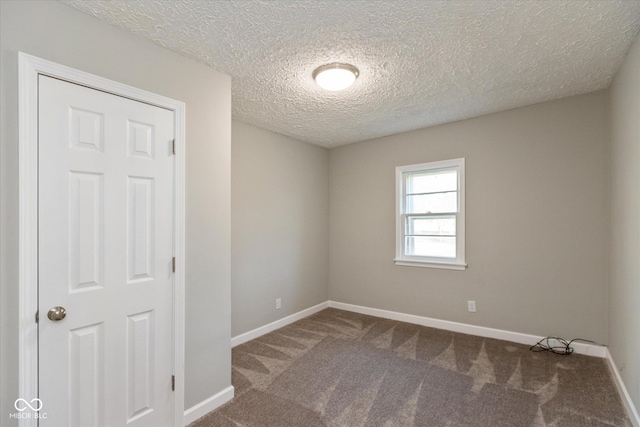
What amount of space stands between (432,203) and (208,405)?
323 cm

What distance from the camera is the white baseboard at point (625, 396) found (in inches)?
75.8

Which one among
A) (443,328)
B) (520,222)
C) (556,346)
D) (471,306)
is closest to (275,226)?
(443,328)

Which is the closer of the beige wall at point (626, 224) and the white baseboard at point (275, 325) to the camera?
the beige wall at point (626, 224)

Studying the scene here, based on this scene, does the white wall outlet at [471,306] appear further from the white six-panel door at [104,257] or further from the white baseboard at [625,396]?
the white six-panel door at [104,257]

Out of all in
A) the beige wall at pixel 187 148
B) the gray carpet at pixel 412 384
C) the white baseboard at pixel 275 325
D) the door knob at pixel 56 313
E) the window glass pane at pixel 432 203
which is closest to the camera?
the beige wall at pixel 187 148

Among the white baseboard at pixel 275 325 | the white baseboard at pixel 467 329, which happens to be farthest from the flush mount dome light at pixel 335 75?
the white baseboard at pixel 467 329

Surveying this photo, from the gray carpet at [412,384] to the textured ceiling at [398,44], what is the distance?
2.52 m

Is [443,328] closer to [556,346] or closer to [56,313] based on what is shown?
[556,346]

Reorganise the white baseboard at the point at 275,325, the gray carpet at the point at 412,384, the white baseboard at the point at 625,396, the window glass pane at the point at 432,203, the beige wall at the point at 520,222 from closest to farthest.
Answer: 1. the white baseboard at the point at 625,396
2. the gray carpet at the point at 412,384
3. the beige wall at the point at 520,222
4. the white baseboard at the point at 275,325
5. the window glass pane at the point at 432,203

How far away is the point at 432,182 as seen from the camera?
3.96 meters

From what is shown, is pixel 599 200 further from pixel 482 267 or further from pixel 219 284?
pixel 219 284

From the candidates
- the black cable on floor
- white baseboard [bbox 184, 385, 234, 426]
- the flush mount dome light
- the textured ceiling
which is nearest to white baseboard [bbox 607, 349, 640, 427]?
the black cable on floor

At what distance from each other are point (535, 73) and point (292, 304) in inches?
144

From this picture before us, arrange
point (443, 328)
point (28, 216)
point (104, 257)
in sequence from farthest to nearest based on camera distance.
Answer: point (443, 328) < point (104, 257) < point (28, 216)
